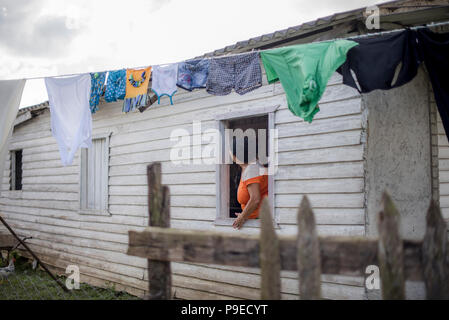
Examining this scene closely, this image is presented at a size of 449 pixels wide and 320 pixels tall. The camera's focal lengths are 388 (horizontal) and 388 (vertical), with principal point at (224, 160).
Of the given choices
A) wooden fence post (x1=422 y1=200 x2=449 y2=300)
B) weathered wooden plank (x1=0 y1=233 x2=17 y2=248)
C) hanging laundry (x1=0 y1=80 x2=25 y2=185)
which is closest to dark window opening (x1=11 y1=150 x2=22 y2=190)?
Answer: weathered wooden plank (x1=0 y1=233 x2=17 y2=248)

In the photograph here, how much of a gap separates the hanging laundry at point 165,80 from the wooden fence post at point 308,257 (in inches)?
126

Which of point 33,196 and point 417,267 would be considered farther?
point 33,196

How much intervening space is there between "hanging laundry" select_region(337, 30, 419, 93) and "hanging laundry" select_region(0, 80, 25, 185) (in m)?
4.61

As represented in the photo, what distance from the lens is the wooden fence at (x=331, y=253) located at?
7.22ft

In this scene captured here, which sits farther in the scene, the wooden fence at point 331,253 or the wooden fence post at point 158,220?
the wooden fence post at point 158,220

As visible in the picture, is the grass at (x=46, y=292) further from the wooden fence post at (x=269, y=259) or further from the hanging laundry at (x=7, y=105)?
the wooden fence post at (x=269, y=259)

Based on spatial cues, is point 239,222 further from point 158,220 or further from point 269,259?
point 269,259

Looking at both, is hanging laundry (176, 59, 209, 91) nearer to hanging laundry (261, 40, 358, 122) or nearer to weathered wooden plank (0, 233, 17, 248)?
hanging laundry (261, 40, 358, 122)

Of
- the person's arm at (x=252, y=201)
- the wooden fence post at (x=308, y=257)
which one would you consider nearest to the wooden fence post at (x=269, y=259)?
the wooden fence post at (x=308, y=257)

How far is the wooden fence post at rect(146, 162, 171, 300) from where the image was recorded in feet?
9.05

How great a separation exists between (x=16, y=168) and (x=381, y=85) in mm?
11061

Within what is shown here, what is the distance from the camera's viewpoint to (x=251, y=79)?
180 inches
